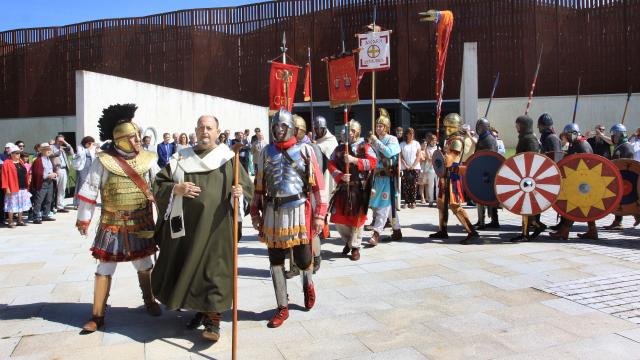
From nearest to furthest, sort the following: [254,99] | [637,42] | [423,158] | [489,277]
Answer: [489,277] → [423,158] → [637,42] → [254,99]

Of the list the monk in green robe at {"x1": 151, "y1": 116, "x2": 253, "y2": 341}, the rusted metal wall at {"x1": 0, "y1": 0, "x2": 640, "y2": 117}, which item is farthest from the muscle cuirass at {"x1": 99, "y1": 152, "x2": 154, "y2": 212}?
the rusted metal wall at {"x1": 0, "y1": 0, "x2": 640, "y2": 117}

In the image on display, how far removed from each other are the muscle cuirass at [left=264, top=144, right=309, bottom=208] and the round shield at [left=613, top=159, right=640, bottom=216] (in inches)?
196

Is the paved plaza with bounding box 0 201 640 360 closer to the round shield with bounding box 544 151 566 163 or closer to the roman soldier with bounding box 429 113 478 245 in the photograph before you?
the roman soldier with bounding box 429 113 478 245

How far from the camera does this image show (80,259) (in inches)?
235

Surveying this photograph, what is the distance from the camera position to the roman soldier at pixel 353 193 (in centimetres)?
573

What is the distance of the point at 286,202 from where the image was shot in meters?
3.80

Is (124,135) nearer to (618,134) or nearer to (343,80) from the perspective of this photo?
(343,80)

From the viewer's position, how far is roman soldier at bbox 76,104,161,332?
12.1 ft

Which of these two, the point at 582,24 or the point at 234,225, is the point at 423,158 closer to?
the point at 234,225

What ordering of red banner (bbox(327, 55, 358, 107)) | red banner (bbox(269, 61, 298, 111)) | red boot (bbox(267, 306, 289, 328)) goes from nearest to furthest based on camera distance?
red boot (bbox(267, 306, 289, 328))
red banner (bbox(327, 55, 358, 107))
red banner (bbox(269, 61, 298, 111))

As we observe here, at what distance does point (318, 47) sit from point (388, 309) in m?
20.2

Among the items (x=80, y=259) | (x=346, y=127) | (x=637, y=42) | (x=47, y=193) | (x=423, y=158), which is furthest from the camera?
(x=637, y=42)

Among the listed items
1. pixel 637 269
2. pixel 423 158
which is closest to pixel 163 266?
pixel 637 269

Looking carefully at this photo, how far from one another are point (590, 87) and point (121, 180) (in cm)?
2091
